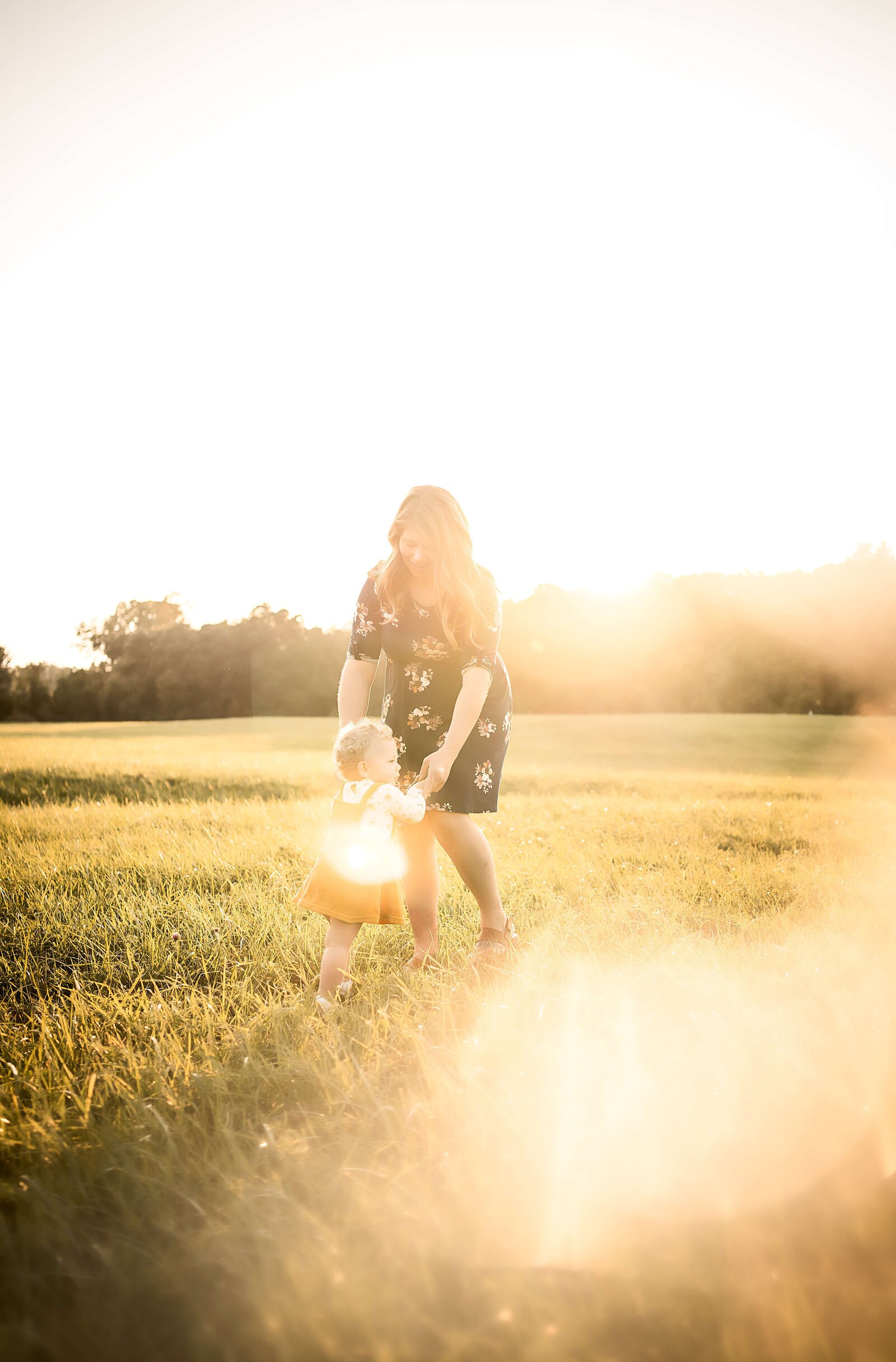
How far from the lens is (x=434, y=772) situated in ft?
10.2

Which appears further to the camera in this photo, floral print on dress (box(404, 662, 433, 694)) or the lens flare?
floral print on dress (box(404, 662, 433, 694))

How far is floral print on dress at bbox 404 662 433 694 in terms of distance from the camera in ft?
11.6

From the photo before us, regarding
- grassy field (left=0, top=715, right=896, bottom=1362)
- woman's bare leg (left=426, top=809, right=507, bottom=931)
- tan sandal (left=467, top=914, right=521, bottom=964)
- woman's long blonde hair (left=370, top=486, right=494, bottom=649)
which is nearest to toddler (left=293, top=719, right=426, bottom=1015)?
grassy field (left=0, top=715, right=896, bottom=1362)

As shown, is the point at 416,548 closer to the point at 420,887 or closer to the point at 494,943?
the point at 420,887

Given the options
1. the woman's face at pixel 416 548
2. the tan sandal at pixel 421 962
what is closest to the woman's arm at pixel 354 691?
the woman's face at pixel 416 548

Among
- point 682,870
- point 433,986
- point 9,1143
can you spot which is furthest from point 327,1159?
point 682,870

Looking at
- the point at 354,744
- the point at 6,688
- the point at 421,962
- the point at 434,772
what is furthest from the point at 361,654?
the point at 6,688

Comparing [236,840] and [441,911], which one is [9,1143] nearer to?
Answer: [441,911]

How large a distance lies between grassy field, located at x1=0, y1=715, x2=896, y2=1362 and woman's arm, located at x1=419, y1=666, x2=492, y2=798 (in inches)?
33.3

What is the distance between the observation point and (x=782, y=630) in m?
30.3

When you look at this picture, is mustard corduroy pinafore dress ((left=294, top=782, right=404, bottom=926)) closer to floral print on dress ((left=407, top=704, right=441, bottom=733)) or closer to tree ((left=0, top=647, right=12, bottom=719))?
floral print on dress ((left=407, top=704, right=441, bottom=733))

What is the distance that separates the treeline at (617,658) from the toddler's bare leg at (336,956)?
27.6 metres

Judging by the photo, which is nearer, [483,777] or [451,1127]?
[451,1127]

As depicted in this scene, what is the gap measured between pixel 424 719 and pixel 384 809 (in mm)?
614
